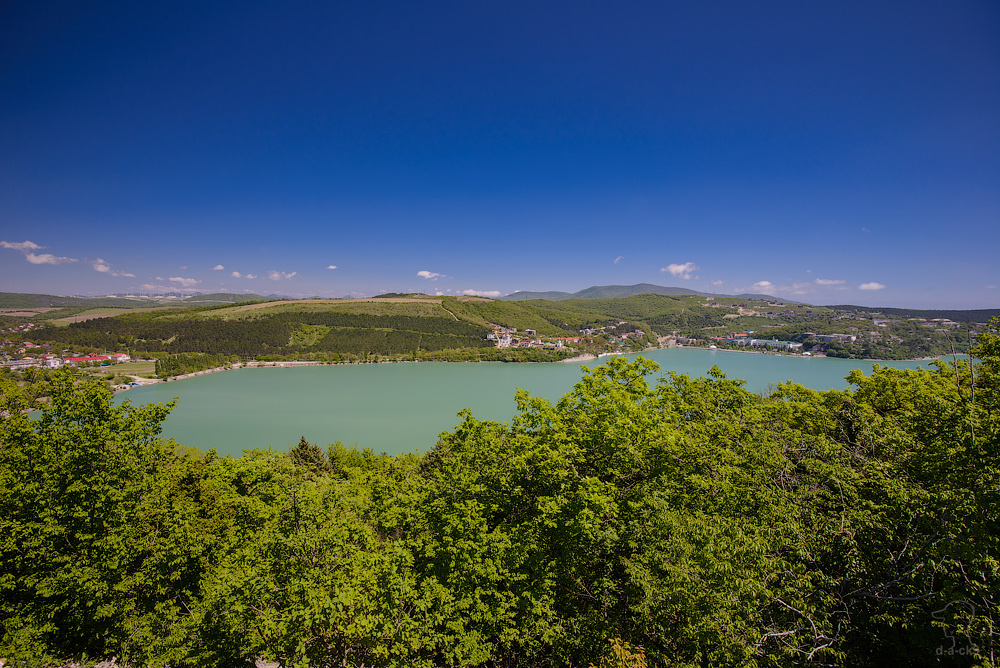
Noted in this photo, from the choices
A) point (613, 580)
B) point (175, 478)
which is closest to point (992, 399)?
point (613, 580)

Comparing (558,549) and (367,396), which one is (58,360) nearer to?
(367,396)

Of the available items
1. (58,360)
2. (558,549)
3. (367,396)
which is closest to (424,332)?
(367,396)

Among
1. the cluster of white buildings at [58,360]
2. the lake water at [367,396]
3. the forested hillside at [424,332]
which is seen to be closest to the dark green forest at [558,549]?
the lake water at [367,396]

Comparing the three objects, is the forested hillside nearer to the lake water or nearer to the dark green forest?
the lake water

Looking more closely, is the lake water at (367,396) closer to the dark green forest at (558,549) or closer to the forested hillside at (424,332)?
the forested hillside at (424,332)

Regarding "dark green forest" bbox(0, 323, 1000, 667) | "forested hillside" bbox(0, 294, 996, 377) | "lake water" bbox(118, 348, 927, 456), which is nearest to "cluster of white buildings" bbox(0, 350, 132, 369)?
"forested hillside" bbox(0, 294, 996, 377)

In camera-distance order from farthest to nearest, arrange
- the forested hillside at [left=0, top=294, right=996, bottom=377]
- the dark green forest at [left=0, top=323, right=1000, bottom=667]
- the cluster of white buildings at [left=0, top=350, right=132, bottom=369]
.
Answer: the forested hillside at [left=0, top=294, right=996, bottom=377], the cluster of white buildings at [left=0, top=350, right=132, bottom=369], the dark green forest at [left=0, top=323, right=1000, bottom=667]
